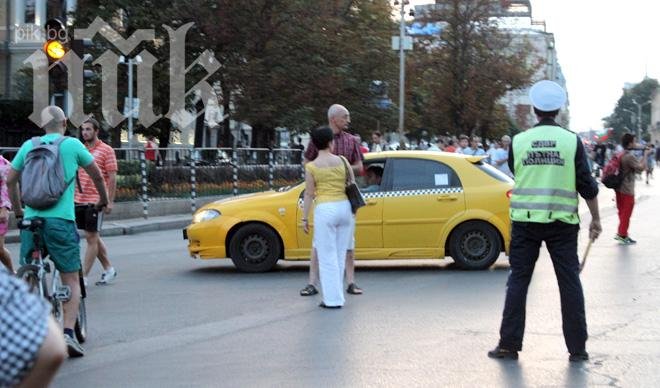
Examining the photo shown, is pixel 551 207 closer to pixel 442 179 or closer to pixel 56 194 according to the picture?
pixel 56 194

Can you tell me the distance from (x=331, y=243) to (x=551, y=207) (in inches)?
121

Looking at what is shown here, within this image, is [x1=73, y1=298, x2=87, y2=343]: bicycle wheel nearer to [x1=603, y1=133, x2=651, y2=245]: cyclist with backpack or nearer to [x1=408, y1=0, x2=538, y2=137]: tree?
[x1=603, y1=133, x2=651, y2=245]: cyclist with backpack

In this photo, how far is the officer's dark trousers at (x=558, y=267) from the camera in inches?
270

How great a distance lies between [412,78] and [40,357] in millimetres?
48820

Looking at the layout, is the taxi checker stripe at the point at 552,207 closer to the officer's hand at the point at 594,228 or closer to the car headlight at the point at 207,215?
the officer's hand at the point at 594,228

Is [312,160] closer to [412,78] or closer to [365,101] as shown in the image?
[365,101]

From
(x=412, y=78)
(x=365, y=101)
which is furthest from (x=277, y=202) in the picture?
(x=412, y=78)

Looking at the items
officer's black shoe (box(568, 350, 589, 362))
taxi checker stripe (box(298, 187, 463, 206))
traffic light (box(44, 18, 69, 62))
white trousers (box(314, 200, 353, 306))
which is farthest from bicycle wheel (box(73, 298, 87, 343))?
traffic light (box(44, 18, 69, 62))

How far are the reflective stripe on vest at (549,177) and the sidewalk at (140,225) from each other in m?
12.6

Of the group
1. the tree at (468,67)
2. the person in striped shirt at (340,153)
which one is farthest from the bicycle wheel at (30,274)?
the tree at (468,67)

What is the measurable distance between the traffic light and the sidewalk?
4358 mm

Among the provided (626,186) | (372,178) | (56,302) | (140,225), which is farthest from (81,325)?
(140,225)

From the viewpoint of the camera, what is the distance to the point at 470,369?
6727 millimetres

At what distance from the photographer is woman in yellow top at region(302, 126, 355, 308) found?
9.48 meters
